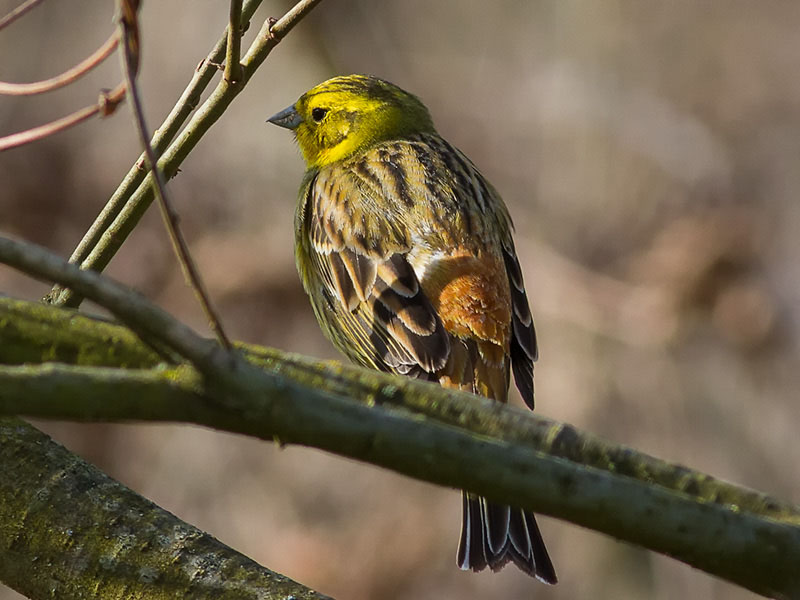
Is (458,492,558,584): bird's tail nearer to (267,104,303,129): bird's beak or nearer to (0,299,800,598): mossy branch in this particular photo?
(0,299,800,598): mossy branch

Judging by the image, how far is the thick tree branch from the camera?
2.35 meters

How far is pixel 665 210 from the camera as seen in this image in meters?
8.24

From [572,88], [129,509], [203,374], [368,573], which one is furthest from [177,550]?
[572,88]

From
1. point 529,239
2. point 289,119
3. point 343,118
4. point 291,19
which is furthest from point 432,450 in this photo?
point 529,239

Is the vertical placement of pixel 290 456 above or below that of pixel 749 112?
below

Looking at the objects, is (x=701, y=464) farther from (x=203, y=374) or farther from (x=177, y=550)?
(x=203, y=374)

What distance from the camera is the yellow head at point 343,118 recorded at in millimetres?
4594

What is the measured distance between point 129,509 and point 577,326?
18.3 ft

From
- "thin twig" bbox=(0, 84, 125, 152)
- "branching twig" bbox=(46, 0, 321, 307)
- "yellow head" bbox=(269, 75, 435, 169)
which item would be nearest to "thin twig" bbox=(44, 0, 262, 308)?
"branching twig" bbox=(46, 0, 321, 307)

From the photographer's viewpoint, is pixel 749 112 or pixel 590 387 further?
pixel 749 112

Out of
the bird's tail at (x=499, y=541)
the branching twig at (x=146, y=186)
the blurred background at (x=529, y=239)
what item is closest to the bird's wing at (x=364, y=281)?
the bird's tail at (x=499, y=541)

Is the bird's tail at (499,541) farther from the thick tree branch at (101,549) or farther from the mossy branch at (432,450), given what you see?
the mossy branch at (432,450)

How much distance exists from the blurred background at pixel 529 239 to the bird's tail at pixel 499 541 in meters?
4.09

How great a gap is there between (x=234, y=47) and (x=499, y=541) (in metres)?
1.64
